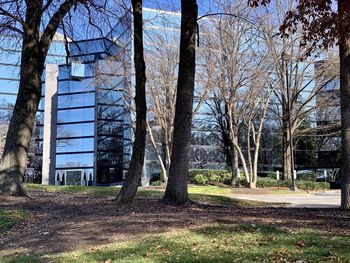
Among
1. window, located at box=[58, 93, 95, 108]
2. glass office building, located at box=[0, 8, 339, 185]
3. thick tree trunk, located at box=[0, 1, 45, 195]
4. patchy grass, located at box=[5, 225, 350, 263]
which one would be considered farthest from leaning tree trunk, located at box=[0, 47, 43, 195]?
window, located at box=[58, 93, 95, 108]

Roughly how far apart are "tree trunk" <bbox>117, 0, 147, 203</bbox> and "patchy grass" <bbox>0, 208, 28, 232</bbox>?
9.24ft

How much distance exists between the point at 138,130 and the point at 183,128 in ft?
4.81

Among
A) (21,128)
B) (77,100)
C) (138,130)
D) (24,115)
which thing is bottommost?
(138,130)

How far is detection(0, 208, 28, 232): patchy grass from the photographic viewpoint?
388 inches

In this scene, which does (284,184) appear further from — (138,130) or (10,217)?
(10,217)

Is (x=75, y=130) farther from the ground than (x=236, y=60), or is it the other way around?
(x=236, y=60)

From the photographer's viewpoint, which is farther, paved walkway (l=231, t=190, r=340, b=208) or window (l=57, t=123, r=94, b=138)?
window (l=57, t=123, r=94, b=138)

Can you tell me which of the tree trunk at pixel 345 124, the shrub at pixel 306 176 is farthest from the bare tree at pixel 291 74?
the tree trunk at pixel 345 124

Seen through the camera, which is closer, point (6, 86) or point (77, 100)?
point (77, 100)

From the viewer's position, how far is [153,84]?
32125 millimetres

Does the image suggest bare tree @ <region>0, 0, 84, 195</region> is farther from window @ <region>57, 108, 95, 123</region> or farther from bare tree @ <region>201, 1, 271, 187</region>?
window @ <region>57, 108, 95, 123</region>

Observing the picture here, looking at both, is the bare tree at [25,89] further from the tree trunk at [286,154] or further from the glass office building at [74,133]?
the glass office building at [74,133]

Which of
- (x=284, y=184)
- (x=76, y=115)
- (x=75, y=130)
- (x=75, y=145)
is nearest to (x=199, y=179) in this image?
(x=284, y=184)

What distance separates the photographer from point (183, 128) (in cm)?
1232
